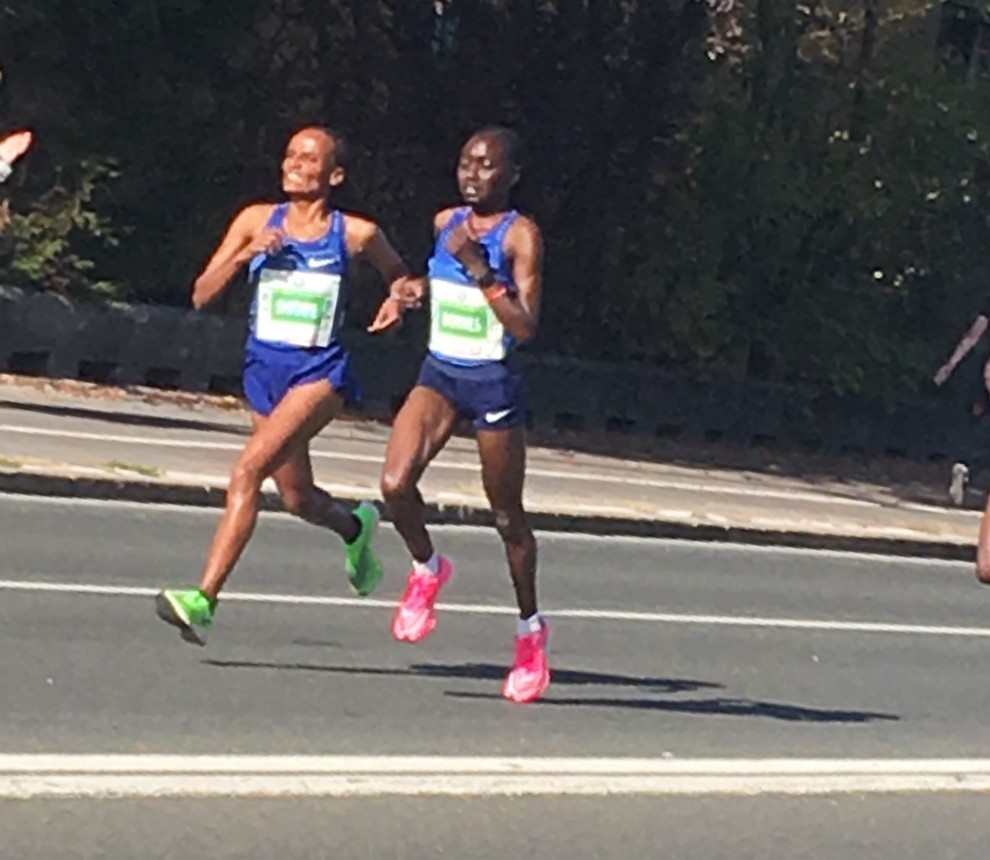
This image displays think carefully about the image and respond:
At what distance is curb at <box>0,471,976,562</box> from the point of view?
15.7m

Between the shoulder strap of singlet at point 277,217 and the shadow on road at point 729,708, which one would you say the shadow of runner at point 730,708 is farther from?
the shoulder strap of singlet at point 277,217

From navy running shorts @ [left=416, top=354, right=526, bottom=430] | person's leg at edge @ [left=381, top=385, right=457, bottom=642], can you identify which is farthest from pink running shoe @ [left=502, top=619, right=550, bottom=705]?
navy running shorts @ [left=416, top=354, right=526, bottom=430]

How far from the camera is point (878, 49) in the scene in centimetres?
3122

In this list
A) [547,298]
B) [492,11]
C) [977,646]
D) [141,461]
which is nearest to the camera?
[977,646]

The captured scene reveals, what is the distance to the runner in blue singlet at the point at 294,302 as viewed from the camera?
9.28 m

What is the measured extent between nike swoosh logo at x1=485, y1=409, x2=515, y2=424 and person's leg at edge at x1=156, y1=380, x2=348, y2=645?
0.53m

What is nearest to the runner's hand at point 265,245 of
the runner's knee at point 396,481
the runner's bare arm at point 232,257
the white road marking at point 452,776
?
the runner's bare arm at point 232,257

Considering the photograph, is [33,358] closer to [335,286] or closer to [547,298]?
[547,298]

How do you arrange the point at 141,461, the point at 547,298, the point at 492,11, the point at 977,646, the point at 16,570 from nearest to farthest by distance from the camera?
the point at 16,570 → the point at 977,646 → the point at 141,461 → the point at 492,11 → the point at 547,298

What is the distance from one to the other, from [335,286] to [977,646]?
5.31m

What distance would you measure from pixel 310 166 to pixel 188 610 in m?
1.62

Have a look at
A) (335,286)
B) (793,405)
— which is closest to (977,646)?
(335,286)

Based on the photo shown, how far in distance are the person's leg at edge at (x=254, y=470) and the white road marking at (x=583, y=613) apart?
218cm

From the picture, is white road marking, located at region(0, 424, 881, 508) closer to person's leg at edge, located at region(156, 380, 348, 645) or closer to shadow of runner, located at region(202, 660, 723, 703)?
shadow of runner, located at region(202, 660, 723, 703)
